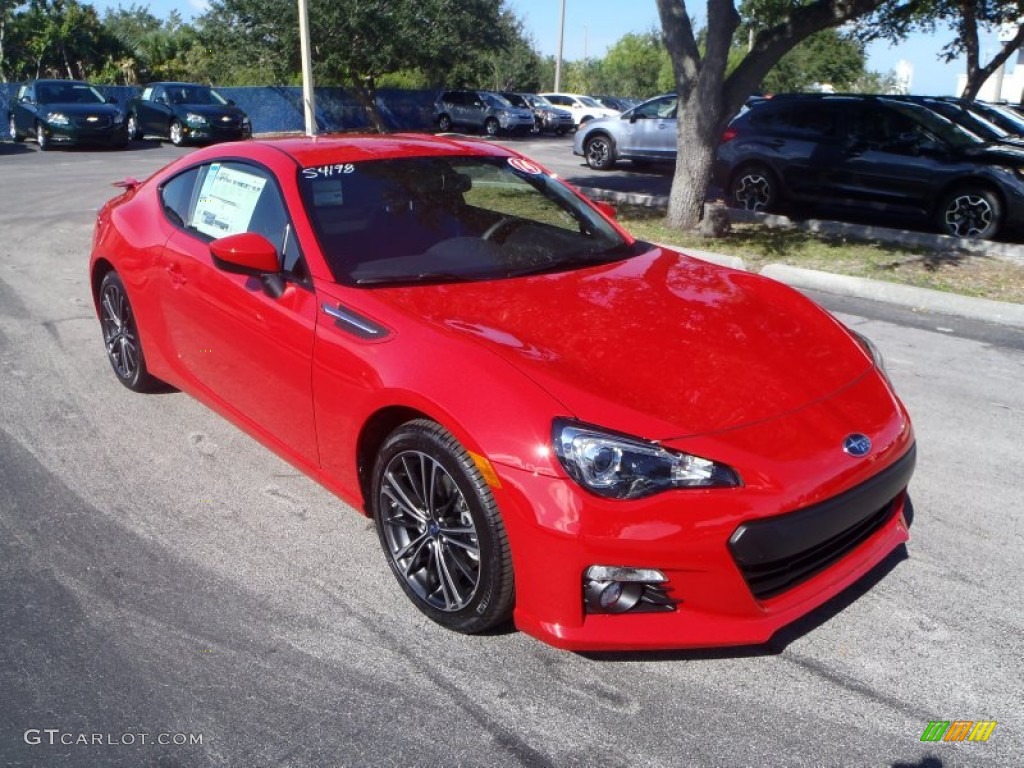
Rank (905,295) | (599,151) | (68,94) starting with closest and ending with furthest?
1. (905,295)
2. (599,151)
3. (68,94)

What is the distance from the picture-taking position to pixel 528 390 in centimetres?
281

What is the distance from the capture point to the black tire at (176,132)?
934 inches

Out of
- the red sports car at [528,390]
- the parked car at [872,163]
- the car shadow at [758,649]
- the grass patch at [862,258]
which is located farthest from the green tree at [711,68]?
the car shadow at [758,649]

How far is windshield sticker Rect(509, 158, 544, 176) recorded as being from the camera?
4.64 m

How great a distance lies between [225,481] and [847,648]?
276cm

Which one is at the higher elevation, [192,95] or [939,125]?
[192,95]

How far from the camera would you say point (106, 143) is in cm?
2214

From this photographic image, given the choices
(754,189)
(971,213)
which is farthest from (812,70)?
(971,213)

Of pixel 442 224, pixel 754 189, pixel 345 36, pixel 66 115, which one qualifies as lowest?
pixel 754 189

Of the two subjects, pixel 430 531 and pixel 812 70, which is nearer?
pixel 430 531

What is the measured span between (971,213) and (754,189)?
2839mm

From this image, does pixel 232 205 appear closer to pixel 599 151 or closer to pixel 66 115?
pixel 599 151

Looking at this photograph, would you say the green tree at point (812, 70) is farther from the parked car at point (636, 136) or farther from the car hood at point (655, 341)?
the car hood at point (655, 341)

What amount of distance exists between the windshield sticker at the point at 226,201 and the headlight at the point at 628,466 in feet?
6.91
